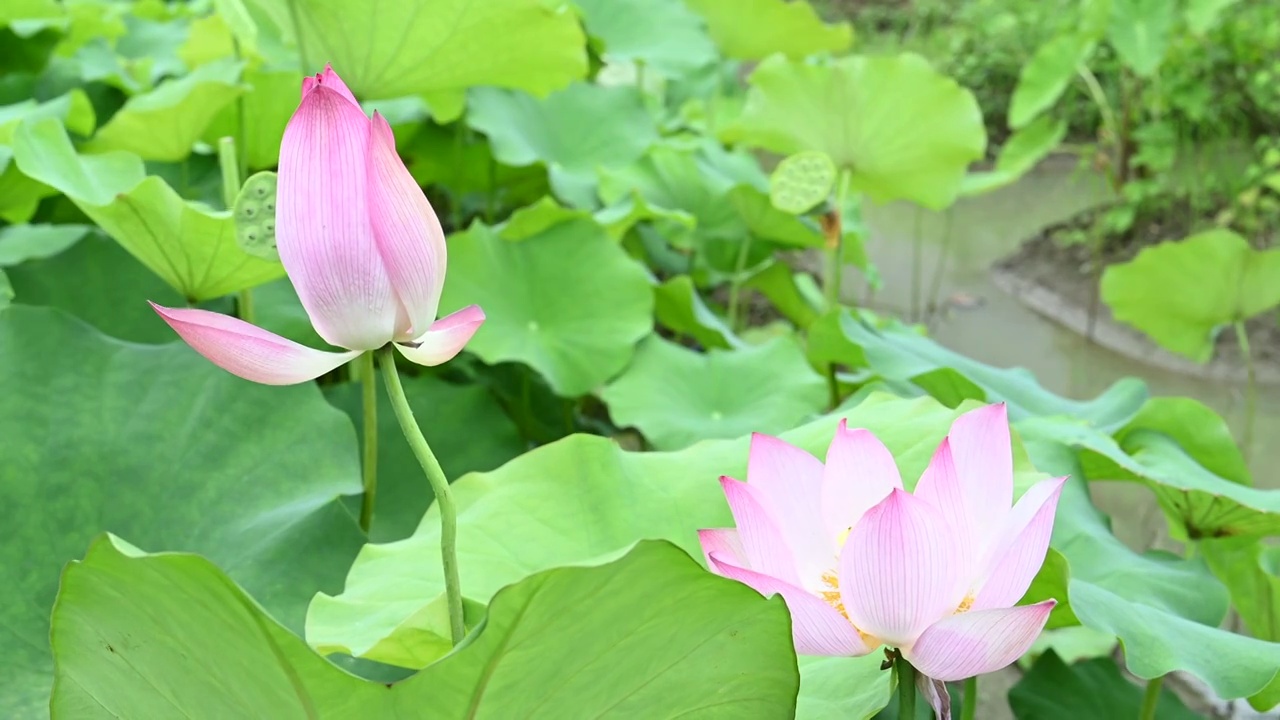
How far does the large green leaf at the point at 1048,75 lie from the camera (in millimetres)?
2992

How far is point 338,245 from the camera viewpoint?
0.35 metres

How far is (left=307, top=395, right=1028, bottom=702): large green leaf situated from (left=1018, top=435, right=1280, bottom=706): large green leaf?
0.09 meters

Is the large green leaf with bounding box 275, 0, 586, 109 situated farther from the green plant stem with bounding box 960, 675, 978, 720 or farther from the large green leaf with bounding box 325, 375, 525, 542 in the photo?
the green plant stem with bounding box 960, 675, 978, 720

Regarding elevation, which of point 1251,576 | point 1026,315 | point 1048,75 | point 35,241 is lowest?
point 1026,315

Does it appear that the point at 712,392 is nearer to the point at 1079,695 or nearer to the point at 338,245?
the point at 1079,695

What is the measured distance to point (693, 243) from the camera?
1396 mm

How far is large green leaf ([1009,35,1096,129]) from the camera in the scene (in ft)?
9.82

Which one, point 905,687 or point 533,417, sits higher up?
point 905,687

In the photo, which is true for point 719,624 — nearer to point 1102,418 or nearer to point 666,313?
point 1102,418

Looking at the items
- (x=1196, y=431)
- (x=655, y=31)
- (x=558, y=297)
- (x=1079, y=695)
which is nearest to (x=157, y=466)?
(x=558, y=297)

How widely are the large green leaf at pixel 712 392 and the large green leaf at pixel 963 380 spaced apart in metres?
0.09

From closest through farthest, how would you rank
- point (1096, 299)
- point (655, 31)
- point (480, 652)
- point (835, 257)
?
point (480, 652) → point (835, 257) → point (655, 31) → point (1096, 299)

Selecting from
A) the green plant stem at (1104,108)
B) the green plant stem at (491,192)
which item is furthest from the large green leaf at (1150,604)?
the green plant stem at (1104,108)

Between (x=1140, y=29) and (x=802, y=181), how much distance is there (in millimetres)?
2222
